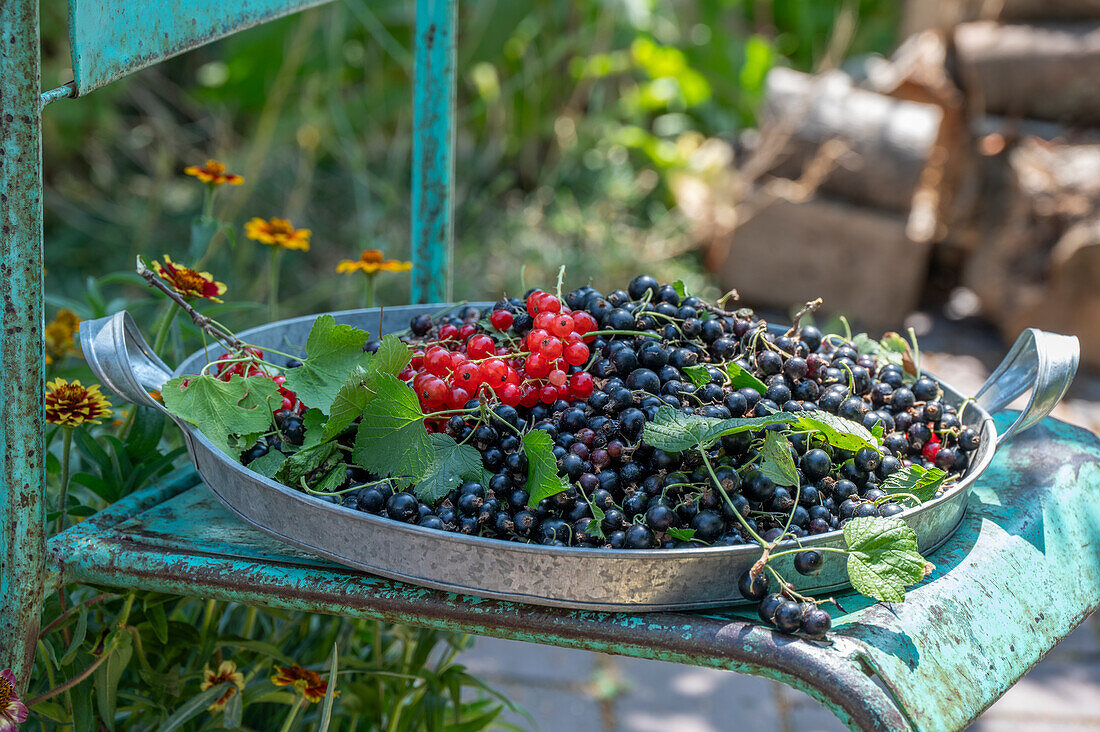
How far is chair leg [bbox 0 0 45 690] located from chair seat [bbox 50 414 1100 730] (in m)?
0.04

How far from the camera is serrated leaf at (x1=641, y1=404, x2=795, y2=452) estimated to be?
2.51 feet

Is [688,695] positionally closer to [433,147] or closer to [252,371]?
[433,147]

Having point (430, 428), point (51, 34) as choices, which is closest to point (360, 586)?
point (430, 428)

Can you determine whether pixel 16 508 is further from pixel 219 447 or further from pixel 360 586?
pixel 360 586

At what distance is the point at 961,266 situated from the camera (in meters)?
3.47

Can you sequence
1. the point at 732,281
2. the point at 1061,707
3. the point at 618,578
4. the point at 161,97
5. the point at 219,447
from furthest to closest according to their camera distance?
1. the point at 161,97
2. the point at 732,281
3. the point at 1061,707
4. the point at 219,447
5. the point at 618,578

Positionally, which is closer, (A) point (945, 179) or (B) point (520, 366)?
(B) point (520, 366)

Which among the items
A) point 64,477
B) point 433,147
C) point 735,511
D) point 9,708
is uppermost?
point 433,147

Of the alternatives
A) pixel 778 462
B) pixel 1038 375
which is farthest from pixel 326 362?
pixel 1038 375

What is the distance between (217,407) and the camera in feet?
2.72

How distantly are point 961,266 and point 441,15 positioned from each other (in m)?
2.70

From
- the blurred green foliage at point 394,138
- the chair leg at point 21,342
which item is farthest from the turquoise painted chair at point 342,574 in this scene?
the blurred green foliage at point 394,138

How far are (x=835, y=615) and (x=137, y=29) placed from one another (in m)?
0.72

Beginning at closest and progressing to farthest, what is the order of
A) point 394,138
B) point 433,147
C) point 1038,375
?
point 1038,375 → point 433,147 → point 394,138
